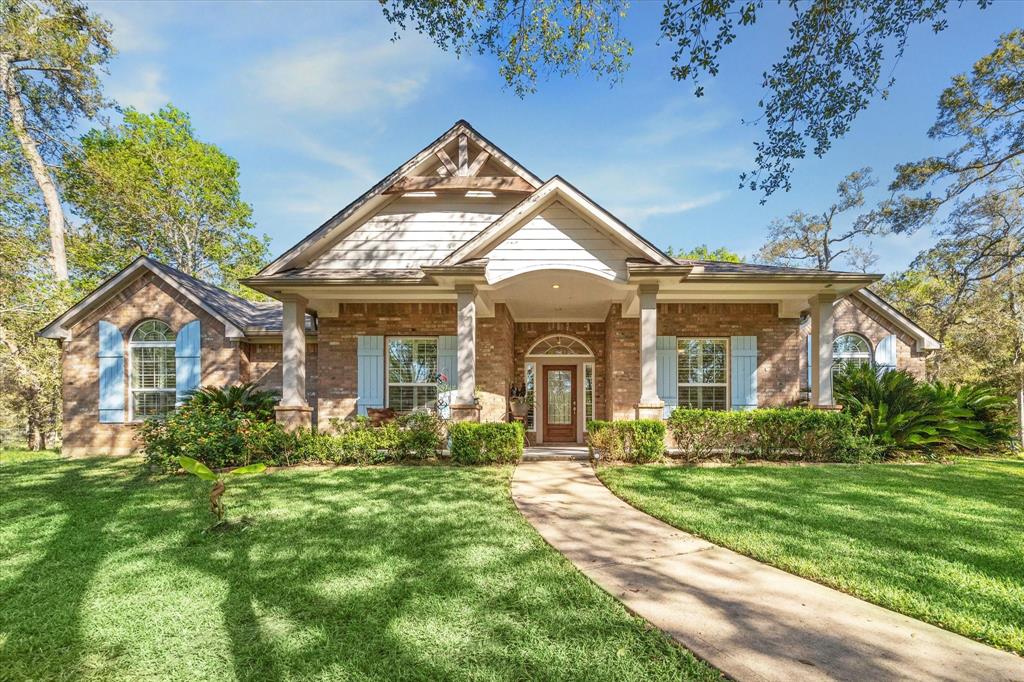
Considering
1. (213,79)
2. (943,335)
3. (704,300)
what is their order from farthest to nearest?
(943,335), (704,300), (213,79)

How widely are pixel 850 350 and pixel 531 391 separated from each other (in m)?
9.26

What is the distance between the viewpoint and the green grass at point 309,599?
2391 mm

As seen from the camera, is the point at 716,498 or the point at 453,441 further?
the point at 453,441

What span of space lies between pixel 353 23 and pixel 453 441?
6618mm

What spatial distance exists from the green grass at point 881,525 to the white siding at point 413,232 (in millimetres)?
6193

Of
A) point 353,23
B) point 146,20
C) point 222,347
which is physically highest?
point 146,20

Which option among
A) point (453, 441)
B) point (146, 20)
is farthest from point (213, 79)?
point (453, 441)

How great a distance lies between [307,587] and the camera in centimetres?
331

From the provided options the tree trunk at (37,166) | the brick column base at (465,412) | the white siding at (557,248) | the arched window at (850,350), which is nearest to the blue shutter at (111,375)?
the tree trunk at (37,166)

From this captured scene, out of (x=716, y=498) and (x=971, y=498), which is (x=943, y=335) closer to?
(x=971, y=498)

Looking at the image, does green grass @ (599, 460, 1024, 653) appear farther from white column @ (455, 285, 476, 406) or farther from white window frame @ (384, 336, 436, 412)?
white window frame @ (384, 336, 436, 412)

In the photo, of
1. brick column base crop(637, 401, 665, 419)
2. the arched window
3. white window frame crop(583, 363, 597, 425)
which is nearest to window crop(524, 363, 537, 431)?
white window frame crop(583, 363, 597, 425)

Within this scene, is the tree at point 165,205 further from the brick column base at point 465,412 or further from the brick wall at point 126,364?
the brick column base at point 465,412

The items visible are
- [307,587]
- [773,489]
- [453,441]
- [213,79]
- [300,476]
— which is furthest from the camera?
[213,79]
